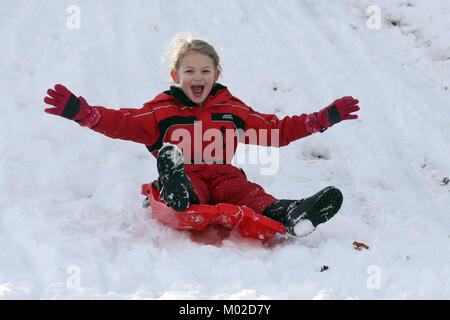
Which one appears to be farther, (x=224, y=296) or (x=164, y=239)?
(x=164, y=239)

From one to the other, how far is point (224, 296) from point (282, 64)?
8.41 feet

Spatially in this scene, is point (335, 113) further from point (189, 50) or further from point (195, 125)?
point (189, 50)

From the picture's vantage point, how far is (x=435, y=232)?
240 cm

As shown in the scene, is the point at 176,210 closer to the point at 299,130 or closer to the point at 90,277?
the point at 90,277

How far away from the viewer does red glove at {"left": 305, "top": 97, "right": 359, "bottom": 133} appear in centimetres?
240

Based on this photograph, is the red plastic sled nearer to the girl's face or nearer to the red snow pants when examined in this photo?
the red snow pants

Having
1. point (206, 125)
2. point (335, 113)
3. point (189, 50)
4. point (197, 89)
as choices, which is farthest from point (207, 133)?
point (335, 113)

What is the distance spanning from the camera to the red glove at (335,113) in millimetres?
2398

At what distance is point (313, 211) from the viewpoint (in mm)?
2092

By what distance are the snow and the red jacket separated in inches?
14.4

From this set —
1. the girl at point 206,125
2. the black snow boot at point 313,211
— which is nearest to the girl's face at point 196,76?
the girl at point 206,125
